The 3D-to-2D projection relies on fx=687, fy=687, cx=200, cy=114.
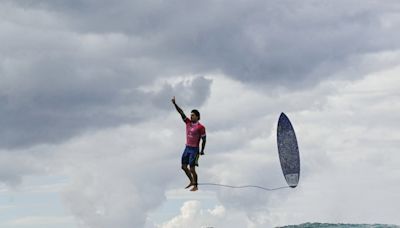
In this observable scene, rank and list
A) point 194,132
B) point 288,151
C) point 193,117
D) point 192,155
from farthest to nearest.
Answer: point 288,151 < point 192,155 < point 194,132 < point 193,117

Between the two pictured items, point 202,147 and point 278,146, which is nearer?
Answer: point 202,147

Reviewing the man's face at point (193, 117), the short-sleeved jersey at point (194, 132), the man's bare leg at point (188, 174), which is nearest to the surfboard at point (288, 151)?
the man's bare leg at point (188, 174)

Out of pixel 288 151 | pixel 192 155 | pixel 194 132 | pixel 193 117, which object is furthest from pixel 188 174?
pixel 288 151

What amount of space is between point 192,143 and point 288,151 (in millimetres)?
7401

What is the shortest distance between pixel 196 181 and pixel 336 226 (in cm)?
714

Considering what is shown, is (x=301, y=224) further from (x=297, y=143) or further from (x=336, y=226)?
(x=297, y=143)

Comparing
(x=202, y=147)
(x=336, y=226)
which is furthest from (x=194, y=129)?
(x=336, y=226)

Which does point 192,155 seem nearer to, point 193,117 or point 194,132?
point 194,132

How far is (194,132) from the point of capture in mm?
30781

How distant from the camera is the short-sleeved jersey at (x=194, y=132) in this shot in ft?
101

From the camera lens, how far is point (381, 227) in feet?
104

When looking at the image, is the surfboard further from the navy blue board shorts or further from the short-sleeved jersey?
the short-sleeved jersey

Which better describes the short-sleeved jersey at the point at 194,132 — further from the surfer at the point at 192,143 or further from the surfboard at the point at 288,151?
the surfboard at the point at 288,151

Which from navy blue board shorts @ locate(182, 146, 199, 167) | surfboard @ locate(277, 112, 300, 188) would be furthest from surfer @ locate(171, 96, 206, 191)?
surfboard @ locate(277, 112, 300, 188)
